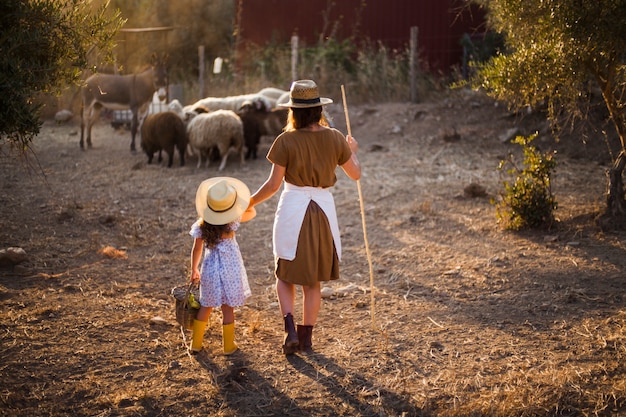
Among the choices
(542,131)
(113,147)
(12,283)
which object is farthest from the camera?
(113,147)

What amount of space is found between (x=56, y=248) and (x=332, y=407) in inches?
173

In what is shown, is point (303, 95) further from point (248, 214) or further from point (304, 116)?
point (248, 214)

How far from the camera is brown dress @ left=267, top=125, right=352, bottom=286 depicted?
14.4 feet

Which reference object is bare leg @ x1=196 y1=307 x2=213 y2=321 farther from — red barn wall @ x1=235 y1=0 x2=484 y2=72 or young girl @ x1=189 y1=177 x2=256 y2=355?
red barn wall @ x1=235 y1=0 x2=484 y2=72

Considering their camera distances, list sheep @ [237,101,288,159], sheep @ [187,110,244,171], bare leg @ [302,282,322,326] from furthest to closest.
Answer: sheep @ [237,101,288,159] < sheep @ [187,110,244,171] < bare leg @ [302,282,322,326]

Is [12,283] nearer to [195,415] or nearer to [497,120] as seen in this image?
[195,415]

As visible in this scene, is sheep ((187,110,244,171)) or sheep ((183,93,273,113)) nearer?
sheep ((187,110,244,171))

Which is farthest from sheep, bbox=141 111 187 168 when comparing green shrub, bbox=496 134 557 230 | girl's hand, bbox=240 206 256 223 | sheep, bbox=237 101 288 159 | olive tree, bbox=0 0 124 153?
girl's hand, bbox=240 206 256 223

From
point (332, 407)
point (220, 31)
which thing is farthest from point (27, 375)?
point (220, 31)

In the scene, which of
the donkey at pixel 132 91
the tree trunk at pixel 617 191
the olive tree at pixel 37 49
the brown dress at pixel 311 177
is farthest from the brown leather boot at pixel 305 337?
the donkey at pixel 132 91

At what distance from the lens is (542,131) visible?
12.6 meters

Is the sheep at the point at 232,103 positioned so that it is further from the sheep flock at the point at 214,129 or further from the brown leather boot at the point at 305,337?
the brown leather boot at the point at 305,337

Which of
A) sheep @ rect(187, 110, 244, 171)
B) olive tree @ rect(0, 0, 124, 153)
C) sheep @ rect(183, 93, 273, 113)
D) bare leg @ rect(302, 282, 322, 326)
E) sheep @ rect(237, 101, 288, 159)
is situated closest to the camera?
olive tree @ rect(0, 0, 124, 153)

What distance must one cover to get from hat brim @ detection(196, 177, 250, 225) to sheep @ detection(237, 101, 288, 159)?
802cm
